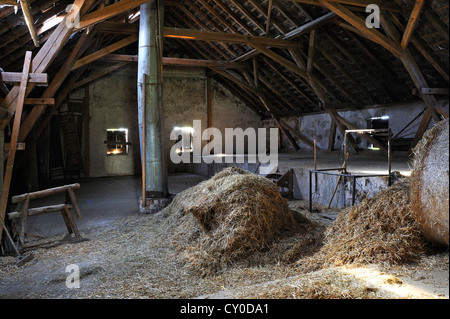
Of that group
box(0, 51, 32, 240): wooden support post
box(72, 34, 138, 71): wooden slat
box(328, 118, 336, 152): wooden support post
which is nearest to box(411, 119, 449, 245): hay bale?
box(0, 51, 32, 240): wooden support post

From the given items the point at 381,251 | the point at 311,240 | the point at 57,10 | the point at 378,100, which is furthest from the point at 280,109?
the point at 381,251

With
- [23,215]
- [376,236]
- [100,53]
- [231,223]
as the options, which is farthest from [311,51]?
[23,215]

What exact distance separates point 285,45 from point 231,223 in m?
6.42

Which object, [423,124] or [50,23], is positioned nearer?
[50,23]

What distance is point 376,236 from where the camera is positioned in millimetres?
3080

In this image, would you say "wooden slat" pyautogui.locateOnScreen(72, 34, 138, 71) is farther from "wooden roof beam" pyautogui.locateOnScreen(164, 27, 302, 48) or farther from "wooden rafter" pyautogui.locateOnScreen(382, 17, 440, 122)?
"wooden rafter" pyautogui.locateOnScreen(382, 17, 440, 122)

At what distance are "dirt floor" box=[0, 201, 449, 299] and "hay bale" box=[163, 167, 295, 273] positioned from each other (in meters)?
0.18

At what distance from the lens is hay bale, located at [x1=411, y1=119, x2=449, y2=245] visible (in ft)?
6.92

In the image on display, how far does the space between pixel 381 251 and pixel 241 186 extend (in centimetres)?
198

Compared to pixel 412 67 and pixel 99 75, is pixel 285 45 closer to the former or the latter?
pixel 412 67

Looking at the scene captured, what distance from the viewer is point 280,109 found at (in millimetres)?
13359

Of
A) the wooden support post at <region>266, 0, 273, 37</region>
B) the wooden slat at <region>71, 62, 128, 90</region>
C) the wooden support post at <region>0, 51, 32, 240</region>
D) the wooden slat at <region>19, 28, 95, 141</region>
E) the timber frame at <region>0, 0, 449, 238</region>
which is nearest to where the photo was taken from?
the wooden support post at <region>0, 51, 32, 240</region>

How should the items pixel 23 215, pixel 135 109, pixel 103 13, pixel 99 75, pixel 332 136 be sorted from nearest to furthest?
1. pixel 23 215
2. pixel 103 13
3. pixel 332 136
4. pixel 99 75
5. pixel 135 109

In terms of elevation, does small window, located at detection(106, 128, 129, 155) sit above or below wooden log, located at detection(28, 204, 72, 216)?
above
